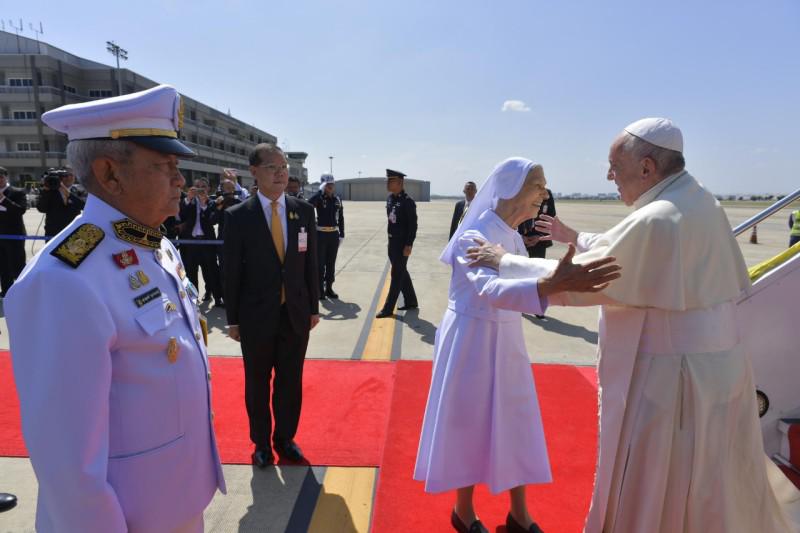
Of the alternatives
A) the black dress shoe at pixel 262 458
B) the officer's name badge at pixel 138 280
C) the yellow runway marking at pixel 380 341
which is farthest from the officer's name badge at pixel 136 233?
the yellow runway marking at pixel 380 341

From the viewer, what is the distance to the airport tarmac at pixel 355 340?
2.71 m

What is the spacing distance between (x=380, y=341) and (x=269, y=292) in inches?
117

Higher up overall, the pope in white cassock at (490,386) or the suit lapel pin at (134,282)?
the suit lapel pin at (134,282)

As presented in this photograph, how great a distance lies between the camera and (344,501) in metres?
2.83

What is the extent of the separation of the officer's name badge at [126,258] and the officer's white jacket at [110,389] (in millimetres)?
15

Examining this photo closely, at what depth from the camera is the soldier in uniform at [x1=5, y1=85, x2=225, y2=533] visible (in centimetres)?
110

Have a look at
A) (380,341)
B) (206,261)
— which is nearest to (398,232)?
(380,341)

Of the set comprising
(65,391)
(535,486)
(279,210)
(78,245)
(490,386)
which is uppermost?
(279,210)

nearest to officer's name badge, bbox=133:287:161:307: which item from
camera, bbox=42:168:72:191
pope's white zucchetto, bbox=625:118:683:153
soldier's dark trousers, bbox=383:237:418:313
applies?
pope's white zucchetto, bbox=625:118:683:153

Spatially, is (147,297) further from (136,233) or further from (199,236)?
(199,236)

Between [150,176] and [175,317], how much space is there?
1.51ft

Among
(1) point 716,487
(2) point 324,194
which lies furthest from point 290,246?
(2) point 324,194

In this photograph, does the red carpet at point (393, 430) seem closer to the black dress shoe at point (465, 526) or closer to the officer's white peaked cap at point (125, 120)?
the black dress shoe at point (465, 526)

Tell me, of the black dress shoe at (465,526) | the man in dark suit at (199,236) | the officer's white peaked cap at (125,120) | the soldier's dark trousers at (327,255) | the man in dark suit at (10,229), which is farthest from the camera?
the soldier's dark trousers at (327,255)
